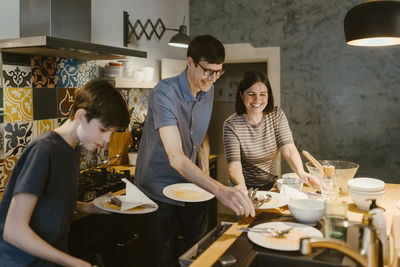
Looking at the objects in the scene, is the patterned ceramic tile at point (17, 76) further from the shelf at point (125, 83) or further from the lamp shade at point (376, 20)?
the lamp shade at point (376, 20)

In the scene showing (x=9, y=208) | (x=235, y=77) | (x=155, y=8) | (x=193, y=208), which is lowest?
(x=193, y=208)

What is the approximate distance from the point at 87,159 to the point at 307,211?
1.99m

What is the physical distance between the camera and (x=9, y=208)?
129cm

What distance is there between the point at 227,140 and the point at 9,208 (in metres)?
1.42

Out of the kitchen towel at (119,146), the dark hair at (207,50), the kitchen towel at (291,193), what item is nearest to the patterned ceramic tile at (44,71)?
→ the kitchen towel at (119,146)

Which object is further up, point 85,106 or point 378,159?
point 85,106

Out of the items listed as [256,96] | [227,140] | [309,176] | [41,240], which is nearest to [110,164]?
[227,140]

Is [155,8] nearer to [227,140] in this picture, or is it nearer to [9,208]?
[227,140]

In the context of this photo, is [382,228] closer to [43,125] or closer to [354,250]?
[354,250]

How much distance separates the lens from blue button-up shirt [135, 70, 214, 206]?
2.03 m

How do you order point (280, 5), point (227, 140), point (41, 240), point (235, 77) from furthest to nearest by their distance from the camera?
point (235, 77) < point (280, 5) < point (227, 140) < point (41, 240)

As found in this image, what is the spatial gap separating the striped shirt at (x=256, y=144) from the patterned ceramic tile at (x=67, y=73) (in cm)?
121

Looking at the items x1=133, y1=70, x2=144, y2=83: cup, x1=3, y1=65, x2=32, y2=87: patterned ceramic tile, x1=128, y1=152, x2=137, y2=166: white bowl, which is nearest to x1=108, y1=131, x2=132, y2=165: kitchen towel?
x1=128, y1=152, x2=137, y2=166: white bowl

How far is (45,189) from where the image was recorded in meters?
1.35
